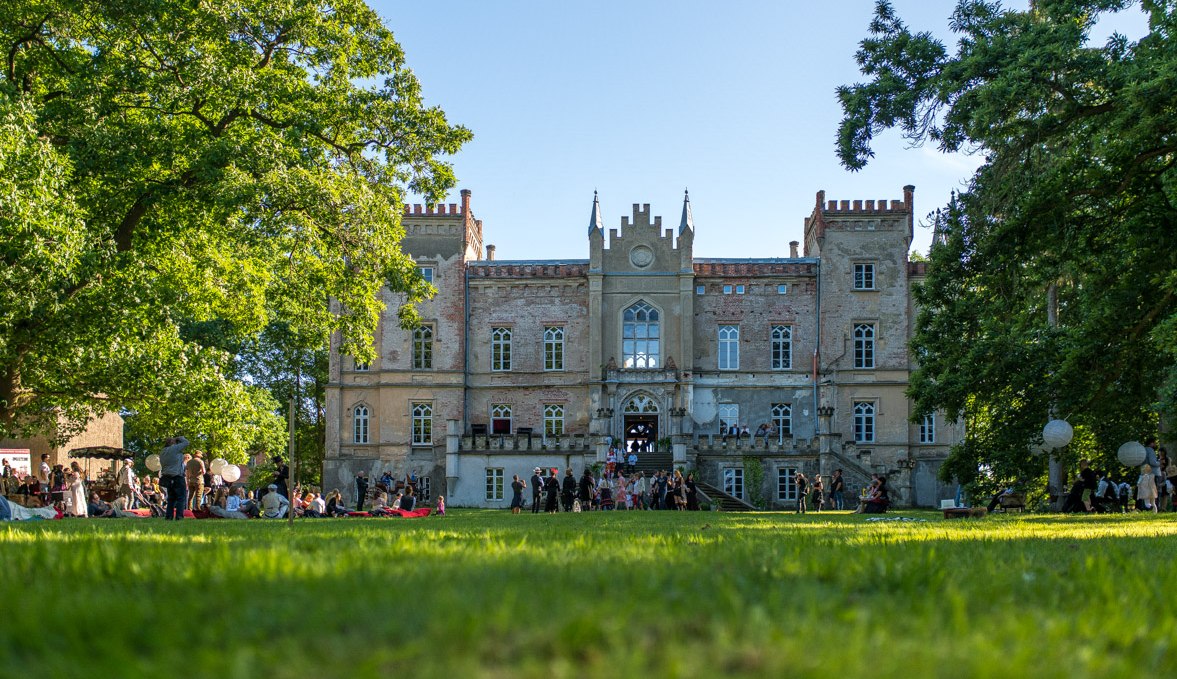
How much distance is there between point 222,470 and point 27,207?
59.2 feet

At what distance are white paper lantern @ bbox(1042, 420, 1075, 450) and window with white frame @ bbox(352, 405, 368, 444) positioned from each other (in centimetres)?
3180

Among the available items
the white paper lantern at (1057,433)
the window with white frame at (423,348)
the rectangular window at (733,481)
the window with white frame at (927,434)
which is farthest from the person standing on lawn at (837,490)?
the window with white frame at (423,348)

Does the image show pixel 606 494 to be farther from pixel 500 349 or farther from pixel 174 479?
pixel 174 479

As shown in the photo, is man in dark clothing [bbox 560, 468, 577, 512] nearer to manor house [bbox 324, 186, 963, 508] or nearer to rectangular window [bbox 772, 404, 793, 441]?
manor house [bbox 324, 186, 963, 508]

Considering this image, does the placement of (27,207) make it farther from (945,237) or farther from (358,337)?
(945,237)

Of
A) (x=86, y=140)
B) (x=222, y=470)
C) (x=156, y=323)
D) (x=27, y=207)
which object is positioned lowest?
(x=222, y=470)

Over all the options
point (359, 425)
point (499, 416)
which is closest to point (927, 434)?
point (499, 416)

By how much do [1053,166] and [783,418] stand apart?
103ft

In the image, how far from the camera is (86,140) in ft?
73.0

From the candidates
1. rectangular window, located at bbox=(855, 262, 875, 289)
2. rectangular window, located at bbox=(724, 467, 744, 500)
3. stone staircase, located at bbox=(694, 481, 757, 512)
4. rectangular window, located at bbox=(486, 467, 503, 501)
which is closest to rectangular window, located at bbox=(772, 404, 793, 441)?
rectangular window, located at bbox=(724, 467, 744, 500)

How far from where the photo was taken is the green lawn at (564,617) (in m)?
2.90

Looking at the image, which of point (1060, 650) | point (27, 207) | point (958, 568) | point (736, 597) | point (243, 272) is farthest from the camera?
point (243, 272)

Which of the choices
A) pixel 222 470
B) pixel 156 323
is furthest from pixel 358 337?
pixel 222 470

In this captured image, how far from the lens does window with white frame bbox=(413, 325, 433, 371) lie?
49.7 meters
